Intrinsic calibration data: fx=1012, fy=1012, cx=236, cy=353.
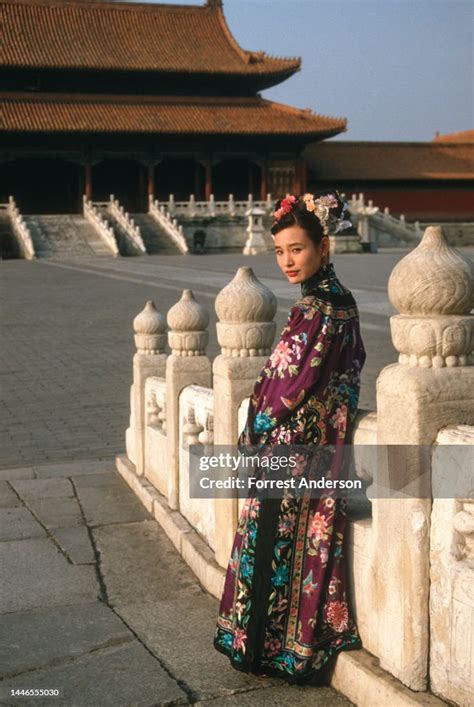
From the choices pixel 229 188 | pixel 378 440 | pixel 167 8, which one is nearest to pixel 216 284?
pixel 378 440

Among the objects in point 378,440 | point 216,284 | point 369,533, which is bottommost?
point 216,284

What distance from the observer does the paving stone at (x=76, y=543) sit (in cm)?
488

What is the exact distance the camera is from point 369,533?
3225 millimetres

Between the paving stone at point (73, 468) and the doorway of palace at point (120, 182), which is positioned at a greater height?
the doorway of palace at point (120, 182)

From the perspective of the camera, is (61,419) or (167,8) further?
(167,8)

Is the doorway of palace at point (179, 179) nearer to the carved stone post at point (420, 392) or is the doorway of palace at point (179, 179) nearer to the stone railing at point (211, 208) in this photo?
the stone railing at point (211, 208)

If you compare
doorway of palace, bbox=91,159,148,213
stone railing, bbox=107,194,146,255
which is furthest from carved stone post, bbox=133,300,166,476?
doorway of palace, bbox=91,159,148,213

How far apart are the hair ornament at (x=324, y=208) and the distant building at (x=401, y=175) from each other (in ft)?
131

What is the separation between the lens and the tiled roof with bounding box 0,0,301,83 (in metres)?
41.5

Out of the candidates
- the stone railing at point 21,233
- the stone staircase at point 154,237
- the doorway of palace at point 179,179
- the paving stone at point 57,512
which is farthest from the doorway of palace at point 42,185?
the paving stone at point 57,512

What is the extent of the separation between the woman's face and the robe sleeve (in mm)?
144

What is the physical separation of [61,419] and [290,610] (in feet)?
17.6

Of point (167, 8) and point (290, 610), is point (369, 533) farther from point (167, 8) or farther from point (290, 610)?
point (167, 8)

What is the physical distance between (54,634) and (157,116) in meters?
38.4
